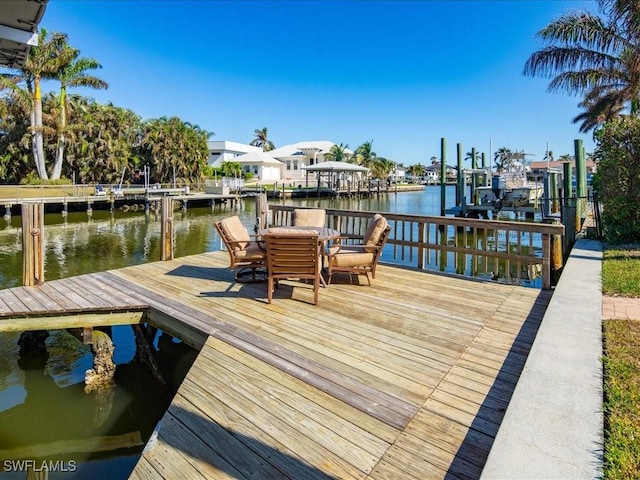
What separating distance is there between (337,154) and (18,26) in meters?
49.8

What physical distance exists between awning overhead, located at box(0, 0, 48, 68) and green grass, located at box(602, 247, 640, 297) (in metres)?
6.58

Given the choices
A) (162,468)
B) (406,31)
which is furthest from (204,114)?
(162,468)

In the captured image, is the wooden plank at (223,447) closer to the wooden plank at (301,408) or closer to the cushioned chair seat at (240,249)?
the wooden plank at (301,408)

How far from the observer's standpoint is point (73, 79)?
28.4 m

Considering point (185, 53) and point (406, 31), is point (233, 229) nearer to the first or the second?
point (406, 31)

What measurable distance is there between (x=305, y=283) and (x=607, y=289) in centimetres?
374

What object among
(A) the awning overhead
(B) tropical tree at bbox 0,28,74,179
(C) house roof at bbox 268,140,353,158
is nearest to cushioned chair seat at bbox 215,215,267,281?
(A) the awning overhead

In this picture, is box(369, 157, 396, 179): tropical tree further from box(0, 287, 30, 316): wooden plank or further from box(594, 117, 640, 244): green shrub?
box(0, 287, 30, 316): wooden plank

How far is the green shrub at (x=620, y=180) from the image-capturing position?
23.7 ft

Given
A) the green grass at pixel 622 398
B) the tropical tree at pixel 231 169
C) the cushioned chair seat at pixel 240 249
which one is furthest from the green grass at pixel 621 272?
the tropical tree at pixel 231 169

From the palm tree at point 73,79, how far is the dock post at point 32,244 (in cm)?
2867

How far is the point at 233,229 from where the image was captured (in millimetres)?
5523

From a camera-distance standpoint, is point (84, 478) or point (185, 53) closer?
point (84, 478)

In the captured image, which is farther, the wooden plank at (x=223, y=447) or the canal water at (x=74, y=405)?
the canal water at (x=74, y=405)
